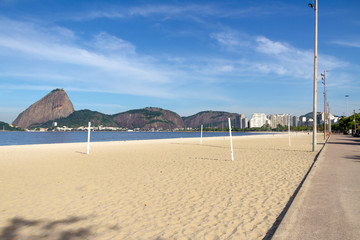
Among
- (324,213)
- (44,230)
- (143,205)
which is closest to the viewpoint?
(44,230)

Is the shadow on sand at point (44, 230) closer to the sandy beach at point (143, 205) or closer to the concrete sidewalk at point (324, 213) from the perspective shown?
the sandy beach at point (143, 205)

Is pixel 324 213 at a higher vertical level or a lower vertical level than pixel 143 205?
higher

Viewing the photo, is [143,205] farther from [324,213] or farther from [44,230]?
[324,213]

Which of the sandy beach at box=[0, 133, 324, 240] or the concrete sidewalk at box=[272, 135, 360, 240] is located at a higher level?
the concrete sidewalk at box=[272, 135, 360, 240]

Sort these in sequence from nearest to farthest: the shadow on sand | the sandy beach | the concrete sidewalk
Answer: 1. the concrete sidewalk
2. the shadow on sand
3. the sandy beach

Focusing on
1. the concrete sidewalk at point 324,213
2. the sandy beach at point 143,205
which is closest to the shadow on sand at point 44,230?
the sandy beach at point 143,205

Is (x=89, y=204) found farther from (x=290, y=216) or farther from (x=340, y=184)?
(x=340, y=184)

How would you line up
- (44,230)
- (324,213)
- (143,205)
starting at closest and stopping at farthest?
(44,230)
(324,213)
(143,205)

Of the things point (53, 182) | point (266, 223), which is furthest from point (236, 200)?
point (53, 182)

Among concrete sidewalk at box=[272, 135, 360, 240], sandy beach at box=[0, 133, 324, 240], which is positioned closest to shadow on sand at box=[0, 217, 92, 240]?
sandy beach at box=[0, 133, 324, 240]

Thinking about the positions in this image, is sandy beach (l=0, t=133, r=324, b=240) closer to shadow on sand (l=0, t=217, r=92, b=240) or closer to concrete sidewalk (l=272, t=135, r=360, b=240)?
shadow on sand (l=0, t=217, r=92, b=240)

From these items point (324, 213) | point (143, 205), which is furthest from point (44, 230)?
point (324, 213)

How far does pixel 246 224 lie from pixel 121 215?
2117 millimetres

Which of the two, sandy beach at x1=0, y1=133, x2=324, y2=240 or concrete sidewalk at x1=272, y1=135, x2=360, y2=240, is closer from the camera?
concrete sidewalk at x1=272, y1=135, x2=360, y2=240
